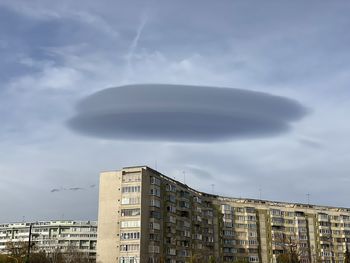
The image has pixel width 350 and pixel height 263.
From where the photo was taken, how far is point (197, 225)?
13925 cm

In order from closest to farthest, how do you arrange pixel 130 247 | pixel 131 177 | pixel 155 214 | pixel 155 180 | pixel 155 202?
pixel 130 247 → pixel 131 177 → pixel 155 214 → pixel 155 202 → pixel 155 180

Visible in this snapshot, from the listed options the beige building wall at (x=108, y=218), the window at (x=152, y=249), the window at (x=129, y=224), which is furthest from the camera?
the beige building wall at (x=108, y=218)

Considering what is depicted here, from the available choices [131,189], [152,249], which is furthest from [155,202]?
[152,249]

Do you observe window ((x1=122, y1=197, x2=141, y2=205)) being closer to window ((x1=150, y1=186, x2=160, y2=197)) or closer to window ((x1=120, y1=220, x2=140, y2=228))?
window ((x1=120, y1=220, x2=140, y2=228))

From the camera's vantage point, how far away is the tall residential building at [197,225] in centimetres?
11306

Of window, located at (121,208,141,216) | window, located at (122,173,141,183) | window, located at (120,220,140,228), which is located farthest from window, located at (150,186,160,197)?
window, located at (120,220,140,228)

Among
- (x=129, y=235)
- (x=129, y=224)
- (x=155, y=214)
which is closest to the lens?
(x=129, y=235)

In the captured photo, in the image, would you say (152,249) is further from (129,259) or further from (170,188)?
(170,188)

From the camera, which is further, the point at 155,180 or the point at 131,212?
the point at 155,180

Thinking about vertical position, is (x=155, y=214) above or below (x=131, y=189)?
below

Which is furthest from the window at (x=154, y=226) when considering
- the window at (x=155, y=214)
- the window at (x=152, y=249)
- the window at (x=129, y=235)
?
the window at (x=129, y=235)

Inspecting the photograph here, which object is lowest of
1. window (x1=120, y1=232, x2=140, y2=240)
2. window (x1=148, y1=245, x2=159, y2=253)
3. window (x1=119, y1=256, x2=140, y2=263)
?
window (x1=119, y1=256, x2=140, y2=263)

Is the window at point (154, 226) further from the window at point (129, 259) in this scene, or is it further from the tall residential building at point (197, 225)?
the window at point (129, 259)

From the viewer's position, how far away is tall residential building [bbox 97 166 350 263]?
113 m
